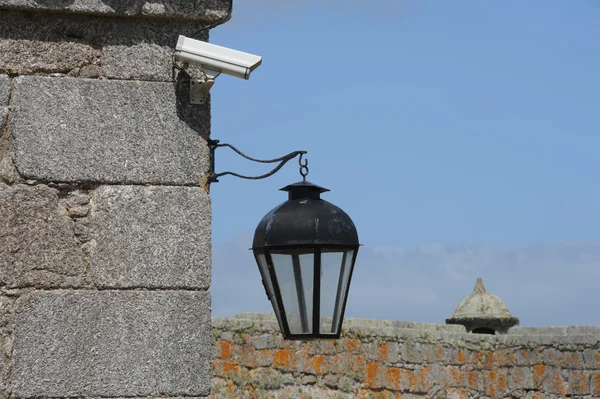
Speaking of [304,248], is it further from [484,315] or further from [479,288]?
[479,288]

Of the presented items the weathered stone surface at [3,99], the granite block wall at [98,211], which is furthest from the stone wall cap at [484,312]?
the weathered stone surface at [3,99]

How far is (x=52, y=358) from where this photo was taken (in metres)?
4.16

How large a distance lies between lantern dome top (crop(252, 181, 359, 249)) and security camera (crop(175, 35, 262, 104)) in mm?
575

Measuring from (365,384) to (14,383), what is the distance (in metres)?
5.30

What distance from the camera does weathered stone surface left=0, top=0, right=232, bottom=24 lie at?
4328 mm

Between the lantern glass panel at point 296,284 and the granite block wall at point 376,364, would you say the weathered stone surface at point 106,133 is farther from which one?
the granite block wall at point 376,364

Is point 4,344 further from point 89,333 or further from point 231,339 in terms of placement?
point 231,339

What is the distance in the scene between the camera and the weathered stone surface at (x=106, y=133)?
167 inches

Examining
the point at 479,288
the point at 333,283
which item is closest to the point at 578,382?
the point at 479,288

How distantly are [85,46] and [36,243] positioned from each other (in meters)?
0.81

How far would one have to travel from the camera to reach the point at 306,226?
176 inches

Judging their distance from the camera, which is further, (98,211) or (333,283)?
(333,283)

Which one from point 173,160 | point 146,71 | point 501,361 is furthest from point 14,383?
point 501,361

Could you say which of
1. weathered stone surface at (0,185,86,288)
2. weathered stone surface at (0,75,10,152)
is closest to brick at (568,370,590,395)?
weathered stone surface at (0,185,86,288)
